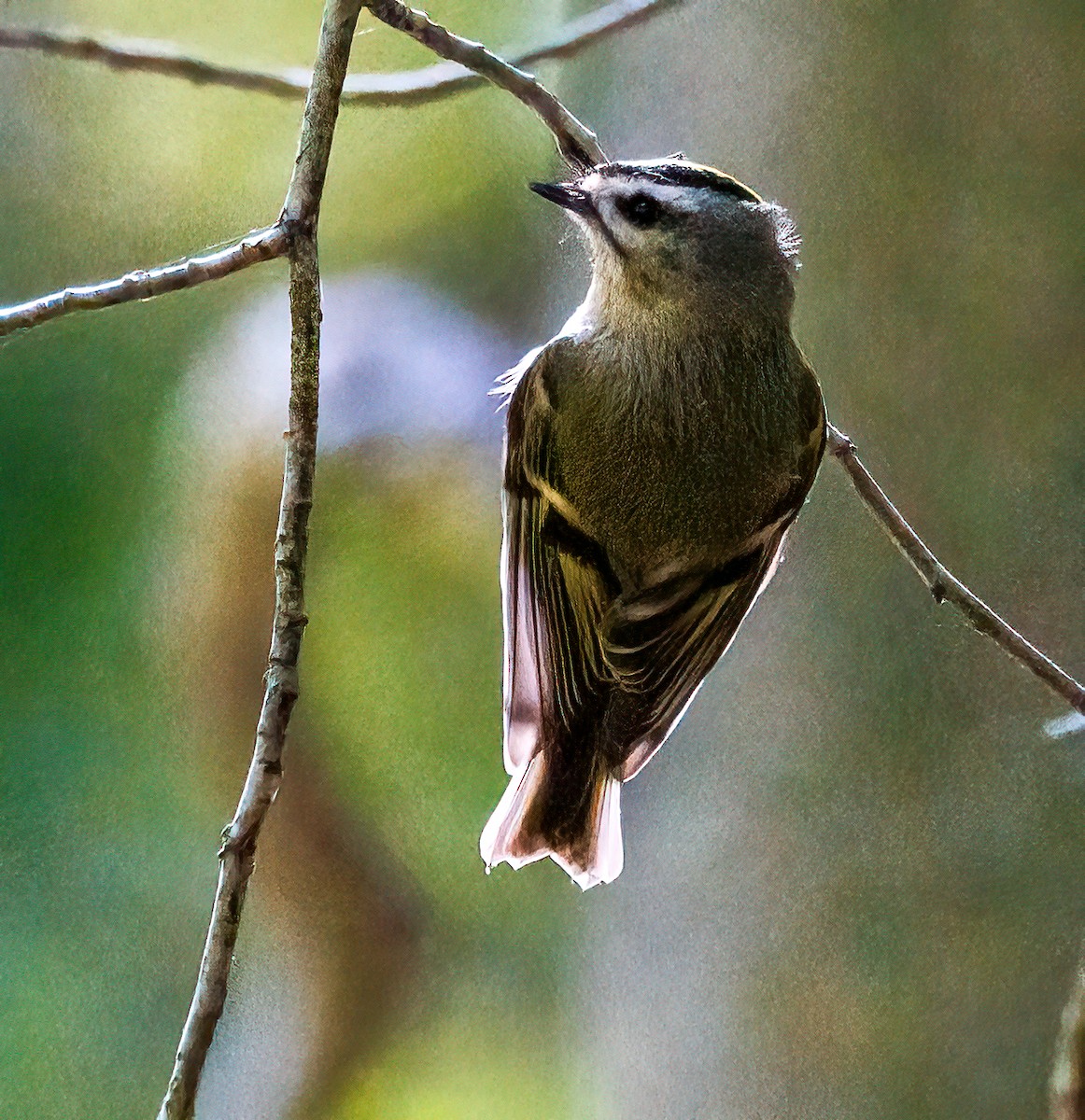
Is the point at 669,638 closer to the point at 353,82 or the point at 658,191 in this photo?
the point at 658,191

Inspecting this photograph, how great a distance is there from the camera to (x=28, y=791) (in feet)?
2.05

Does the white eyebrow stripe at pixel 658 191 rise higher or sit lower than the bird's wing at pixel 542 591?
higher

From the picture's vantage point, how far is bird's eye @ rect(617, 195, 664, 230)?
20.6 inches

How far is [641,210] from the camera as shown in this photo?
1.73ft

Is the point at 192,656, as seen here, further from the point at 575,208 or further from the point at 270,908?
the point at 575,208

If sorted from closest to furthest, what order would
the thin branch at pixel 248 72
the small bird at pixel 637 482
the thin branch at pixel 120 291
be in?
the thin branch at pixel 120 291, the small bird at pixel 637 482, the thin branch at pixel 248 72

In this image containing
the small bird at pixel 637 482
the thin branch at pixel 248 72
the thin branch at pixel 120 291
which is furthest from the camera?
the thin branch at pixel 248 72

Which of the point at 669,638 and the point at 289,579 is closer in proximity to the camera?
Result: the point at 289,579

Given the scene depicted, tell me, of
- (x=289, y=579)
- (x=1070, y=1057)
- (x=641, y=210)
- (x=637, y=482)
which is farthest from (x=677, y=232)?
(x=1070, y=1057)

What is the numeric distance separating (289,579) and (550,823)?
0.23 metres

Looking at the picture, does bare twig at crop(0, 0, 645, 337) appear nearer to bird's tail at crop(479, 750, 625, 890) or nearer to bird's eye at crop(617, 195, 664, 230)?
bird's eye at crop(617, 195, 664, 230)

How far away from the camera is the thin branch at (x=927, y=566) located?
2.17ft

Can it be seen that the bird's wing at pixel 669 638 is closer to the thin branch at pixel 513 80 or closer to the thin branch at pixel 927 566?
the thin branch at pixel 927 566

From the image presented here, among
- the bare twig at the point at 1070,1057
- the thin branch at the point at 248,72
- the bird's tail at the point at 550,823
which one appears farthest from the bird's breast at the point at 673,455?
the bare twig at the point at 1070,1057
